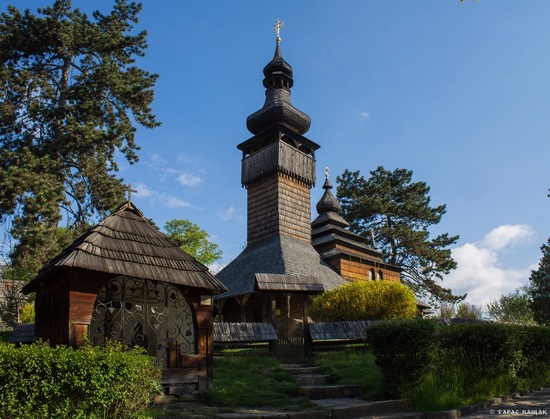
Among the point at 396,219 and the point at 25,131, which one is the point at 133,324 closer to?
the point at 25,131

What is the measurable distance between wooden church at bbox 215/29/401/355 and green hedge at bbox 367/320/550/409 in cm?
1324

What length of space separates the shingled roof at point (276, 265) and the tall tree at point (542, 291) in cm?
1756

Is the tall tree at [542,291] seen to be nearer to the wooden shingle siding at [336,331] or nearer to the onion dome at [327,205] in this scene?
the onion dome at [327,205]

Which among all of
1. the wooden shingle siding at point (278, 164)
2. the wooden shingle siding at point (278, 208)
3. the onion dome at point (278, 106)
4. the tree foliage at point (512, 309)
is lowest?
the tree foliage at point (512, 309)

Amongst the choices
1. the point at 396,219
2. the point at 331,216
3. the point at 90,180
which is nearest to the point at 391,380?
the point at 90,180

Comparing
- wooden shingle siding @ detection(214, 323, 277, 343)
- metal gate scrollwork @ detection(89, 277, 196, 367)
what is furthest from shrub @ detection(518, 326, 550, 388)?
metal gate scrollwork @ detection(89, 277, 196, 367)

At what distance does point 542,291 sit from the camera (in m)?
35.2

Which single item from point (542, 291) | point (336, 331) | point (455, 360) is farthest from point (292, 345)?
point (542, 291)

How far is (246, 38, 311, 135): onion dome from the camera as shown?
99.7ft

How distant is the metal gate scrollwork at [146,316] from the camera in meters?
9.56

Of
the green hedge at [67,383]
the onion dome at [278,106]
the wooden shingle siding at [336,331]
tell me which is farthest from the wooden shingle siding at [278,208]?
the green hedge at [67,383]

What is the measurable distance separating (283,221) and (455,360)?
1910 cm

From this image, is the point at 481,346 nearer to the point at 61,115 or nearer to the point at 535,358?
the point at 535,358

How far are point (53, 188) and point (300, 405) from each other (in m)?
13.8
